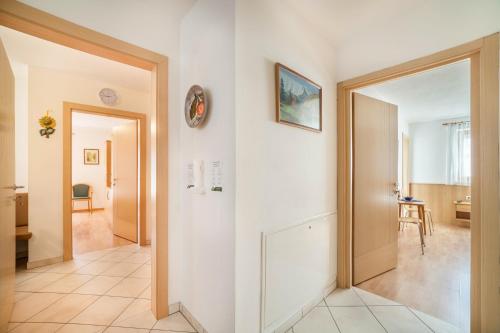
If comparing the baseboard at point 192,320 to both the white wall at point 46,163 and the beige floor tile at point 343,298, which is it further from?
the white wall at point 46,163

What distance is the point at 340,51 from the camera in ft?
7.41

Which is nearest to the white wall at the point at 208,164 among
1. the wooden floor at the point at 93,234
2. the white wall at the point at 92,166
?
the wooden floor at the point at 93,234

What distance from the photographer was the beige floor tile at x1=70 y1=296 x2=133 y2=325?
1.71 metres

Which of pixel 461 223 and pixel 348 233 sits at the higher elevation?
pixel 348 233

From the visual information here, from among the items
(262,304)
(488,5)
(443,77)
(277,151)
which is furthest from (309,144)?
(443,77)

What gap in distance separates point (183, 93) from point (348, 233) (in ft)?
6.69

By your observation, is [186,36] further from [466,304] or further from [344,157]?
[466,304]

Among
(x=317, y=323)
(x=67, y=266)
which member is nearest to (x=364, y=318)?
(x=317, y=323)

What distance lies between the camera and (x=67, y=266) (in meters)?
2.69

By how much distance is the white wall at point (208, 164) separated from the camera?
4.46 feet

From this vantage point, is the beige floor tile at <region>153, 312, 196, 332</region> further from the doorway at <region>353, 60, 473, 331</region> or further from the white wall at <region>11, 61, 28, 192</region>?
the white wall at <region>11, 61, 28, 192</region>

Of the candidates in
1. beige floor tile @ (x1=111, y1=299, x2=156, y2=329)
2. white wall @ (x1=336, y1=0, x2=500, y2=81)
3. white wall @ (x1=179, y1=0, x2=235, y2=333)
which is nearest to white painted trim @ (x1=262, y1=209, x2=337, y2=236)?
white wall @ (x1=179, y1=0, x2=235, y2=333)

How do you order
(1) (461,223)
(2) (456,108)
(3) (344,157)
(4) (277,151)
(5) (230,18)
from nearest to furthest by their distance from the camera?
(5) (230,18) < (4) (277,151) < (3) (344,157) < (2) (456,108) < (1) (461,223)

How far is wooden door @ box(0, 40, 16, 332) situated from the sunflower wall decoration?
1176 millimetres
